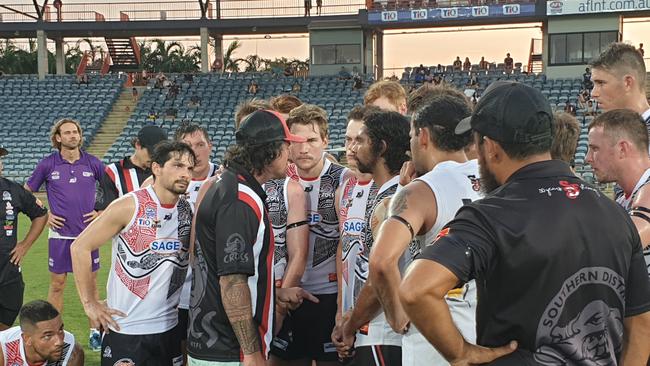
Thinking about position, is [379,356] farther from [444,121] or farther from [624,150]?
[624,150]

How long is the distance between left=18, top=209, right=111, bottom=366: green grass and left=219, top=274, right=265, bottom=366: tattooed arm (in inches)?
158

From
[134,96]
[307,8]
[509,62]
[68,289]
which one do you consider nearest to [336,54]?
[307,8]

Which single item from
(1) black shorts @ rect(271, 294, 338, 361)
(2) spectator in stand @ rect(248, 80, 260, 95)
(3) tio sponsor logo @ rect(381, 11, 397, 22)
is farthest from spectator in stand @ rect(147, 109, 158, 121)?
(1) black shorts @ rect(271, 294, 338, 361)

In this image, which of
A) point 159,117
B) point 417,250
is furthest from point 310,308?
point 159,117

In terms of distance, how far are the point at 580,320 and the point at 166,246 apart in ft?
9.31

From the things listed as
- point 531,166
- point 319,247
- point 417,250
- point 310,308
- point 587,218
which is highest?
point 531,166

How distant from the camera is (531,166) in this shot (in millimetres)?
2344

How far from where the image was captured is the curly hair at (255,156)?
3816 millimetres

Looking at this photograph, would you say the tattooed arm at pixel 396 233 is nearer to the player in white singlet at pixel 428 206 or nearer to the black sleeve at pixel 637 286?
the player in white singlet at pixel 428 206

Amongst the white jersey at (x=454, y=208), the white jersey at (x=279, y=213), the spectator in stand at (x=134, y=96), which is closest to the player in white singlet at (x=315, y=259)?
the white jersey at (x=279, y=213)

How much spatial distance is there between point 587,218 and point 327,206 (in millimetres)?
2931

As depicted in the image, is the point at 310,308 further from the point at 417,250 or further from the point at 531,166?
the point at 531,166

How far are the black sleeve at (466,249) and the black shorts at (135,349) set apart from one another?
2.74m

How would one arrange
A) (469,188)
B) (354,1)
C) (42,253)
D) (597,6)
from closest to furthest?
(469,188)
(42,253)
(597,6)
(354,1)
